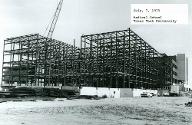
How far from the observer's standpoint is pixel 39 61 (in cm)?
8381

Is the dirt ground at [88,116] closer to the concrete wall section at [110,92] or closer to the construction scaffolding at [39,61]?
the concrete wall section at [110,92]

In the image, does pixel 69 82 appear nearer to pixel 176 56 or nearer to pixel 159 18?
pixel 176 56

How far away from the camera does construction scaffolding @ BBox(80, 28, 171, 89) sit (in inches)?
2803

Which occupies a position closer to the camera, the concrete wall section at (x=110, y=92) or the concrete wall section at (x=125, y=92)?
the concrete wall section at (x=110, y=92)

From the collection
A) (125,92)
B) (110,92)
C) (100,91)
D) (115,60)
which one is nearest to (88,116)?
(100,91)

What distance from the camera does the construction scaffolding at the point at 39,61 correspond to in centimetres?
8188

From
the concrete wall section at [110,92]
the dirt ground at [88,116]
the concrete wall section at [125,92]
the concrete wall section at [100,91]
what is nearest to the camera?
the dirt ground at [88,116]

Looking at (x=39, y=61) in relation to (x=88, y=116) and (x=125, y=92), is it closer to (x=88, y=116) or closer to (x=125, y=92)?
(x=125, y=92)

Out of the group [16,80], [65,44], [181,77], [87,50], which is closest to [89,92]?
[87,50]

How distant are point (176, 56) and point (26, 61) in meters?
74.1

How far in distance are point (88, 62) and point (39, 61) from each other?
51.0 feet

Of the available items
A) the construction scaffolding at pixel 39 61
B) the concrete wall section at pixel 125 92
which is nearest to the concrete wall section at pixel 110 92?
the concrete wall section at pixel 125 92

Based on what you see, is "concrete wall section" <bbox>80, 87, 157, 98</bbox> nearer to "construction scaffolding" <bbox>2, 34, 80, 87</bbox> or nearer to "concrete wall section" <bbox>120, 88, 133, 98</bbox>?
"concrete wall section" <bbox>120, 88, 133, 98</bbox>

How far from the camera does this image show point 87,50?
81.7m
